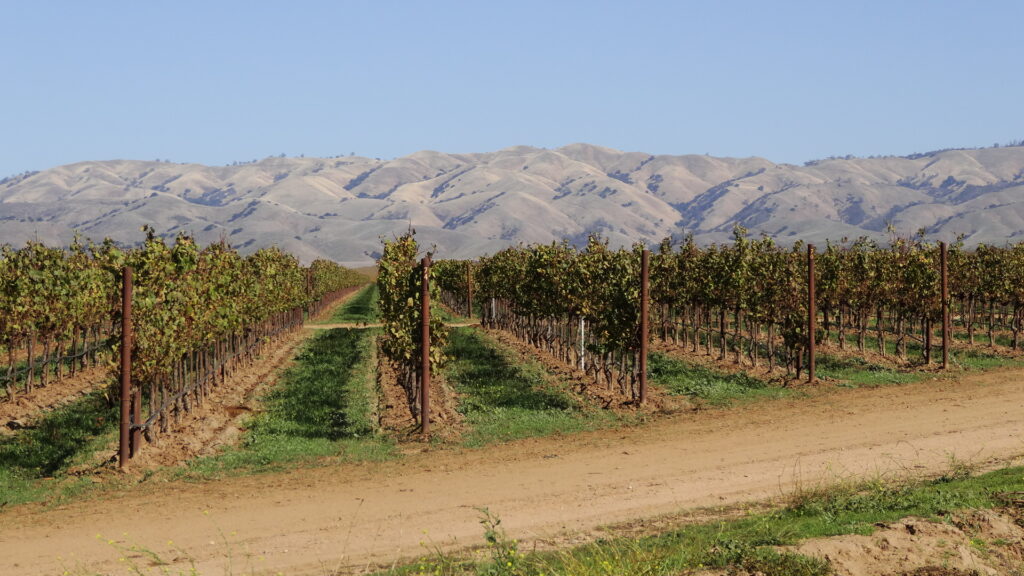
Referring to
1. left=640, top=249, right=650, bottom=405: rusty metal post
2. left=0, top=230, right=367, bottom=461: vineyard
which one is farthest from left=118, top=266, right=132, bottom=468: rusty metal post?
left=640, top=249, right=650, bottom=405: rusty metal post

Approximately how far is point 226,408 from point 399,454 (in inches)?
323

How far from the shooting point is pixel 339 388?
29.2 m

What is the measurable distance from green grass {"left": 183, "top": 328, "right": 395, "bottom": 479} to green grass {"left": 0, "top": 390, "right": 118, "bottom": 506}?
2503 millimetres

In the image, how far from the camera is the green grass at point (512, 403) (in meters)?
22.1

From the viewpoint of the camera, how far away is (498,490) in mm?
16375

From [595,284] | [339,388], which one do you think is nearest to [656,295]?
[595,284]

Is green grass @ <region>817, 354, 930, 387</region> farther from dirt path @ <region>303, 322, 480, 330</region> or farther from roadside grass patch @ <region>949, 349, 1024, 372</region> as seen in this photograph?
dirt path @ <region>303, 322, 480, 330</region>

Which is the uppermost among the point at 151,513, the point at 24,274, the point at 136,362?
the point at 24,274

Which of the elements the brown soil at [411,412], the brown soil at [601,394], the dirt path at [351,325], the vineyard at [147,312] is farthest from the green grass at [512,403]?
the dirt path at [351,325]

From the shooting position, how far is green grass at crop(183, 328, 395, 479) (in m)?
19.1

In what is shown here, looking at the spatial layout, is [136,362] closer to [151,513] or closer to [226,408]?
[151,513]

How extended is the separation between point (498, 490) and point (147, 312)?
29.0 ft

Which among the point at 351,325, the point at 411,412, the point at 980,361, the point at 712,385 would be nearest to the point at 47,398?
the point at 411,412

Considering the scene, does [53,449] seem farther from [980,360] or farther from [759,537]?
[980,360]
